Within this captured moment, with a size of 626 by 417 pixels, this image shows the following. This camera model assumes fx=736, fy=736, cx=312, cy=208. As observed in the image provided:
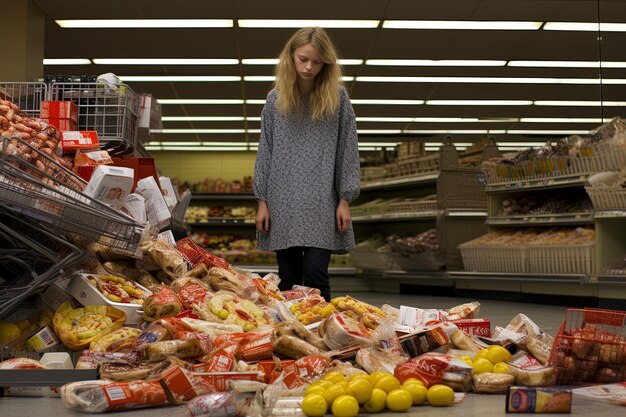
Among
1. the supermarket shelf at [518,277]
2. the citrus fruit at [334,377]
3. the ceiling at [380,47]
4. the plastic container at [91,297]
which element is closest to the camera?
the citrus fruit at [334,377]

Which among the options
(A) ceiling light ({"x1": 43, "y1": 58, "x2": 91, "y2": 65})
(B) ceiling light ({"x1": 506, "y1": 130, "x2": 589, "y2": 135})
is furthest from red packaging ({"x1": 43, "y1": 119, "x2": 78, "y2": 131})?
(B) ceiling light ({"x1": 506, "y1": 130, "x2": 589, "y2": 135})

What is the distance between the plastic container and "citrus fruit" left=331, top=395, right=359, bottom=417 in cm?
102

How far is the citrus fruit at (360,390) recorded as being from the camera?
6.14 feet

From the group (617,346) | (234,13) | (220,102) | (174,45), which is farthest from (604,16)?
(617,346)

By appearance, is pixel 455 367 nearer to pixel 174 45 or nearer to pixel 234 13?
pixel 234 13

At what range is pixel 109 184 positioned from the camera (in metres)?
2.53

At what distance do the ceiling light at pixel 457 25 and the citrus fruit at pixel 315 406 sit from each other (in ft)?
24.4

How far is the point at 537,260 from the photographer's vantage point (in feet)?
24.0

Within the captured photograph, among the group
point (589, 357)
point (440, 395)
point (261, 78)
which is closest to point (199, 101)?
point (261, 78)

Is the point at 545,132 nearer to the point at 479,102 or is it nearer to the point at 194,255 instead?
the point at 479,102

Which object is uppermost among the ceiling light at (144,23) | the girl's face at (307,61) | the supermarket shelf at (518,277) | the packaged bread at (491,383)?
the ceiling light at (144,23)

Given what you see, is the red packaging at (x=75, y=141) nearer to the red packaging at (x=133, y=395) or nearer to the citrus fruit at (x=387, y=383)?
the red packaging at (x=133, y=395)

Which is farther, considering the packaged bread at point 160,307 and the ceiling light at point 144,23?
the ceiling light at point 144,23

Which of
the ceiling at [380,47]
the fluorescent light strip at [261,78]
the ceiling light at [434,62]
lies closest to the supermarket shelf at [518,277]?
the ceiling at [380,47]
